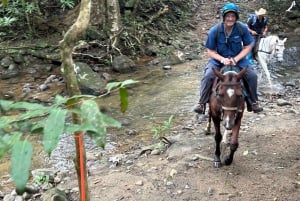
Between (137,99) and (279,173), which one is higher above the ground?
(279,173)

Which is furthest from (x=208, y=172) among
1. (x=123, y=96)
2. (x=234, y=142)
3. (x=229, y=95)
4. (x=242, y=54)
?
(x=123, y=96)

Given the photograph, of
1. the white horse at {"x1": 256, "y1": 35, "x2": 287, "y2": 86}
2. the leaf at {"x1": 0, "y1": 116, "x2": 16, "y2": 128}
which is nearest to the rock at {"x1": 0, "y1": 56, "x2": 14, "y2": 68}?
the white horse at {"x1": 256, "y1": 35, "x2": 287, "y2": 86}

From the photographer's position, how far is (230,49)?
228 inches

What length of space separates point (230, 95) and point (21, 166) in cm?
409

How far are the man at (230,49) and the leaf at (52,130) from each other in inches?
178

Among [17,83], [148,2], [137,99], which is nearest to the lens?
[137,99]

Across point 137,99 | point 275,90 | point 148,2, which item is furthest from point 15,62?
point 275,90

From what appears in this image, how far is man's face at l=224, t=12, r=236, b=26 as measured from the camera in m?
5.46

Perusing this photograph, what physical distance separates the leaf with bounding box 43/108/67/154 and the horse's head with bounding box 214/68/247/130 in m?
3.96

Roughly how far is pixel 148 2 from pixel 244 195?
12837 mm

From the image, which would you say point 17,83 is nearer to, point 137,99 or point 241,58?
point 137,99

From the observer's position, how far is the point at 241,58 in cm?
563

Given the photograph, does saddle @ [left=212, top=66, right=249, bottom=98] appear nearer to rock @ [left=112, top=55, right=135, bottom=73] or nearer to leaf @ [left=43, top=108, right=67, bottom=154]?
leaf @ [left=43, top=108, right=67, bottom=154]

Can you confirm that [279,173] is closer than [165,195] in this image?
No
